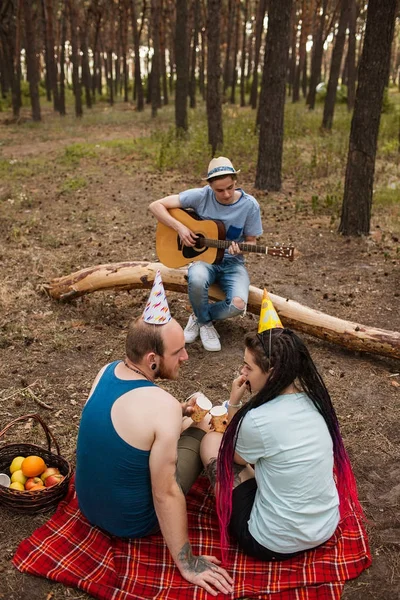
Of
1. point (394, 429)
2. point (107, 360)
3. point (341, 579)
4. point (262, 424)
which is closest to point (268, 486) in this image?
point (262, 424)

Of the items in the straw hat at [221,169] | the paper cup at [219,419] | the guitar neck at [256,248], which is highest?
the straw hat at [221,169]

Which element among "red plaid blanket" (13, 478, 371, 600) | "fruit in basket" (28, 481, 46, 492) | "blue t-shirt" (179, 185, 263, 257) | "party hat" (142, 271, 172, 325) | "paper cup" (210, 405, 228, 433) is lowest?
"red plaid blanket" (13, 478, 371, 600)

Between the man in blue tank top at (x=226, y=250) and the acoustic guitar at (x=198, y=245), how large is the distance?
2.1 inches

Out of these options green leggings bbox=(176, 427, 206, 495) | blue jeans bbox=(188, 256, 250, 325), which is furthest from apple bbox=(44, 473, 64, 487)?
blue jeans bbox=(188, 256, 250, 325)

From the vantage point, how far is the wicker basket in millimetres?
3227

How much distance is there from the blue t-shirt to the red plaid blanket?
290 centimetres

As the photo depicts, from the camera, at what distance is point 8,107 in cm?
2447

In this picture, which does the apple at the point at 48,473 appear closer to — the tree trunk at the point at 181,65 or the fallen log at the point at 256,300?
the fallen log at the point at 256,300

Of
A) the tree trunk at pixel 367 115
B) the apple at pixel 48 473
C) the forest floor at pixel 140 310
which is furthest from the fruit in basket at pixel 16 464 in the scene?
the tree trunk at pixel 367 115

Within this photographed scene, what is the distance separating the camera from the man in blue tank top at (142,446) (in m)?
2.66

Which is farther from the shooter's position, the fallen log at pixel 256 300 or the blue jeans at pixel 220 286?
the blue jeans at pixel 220 286

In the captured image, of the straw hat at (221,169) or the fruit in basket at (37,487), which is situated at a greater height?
the straw hat at (221,169)

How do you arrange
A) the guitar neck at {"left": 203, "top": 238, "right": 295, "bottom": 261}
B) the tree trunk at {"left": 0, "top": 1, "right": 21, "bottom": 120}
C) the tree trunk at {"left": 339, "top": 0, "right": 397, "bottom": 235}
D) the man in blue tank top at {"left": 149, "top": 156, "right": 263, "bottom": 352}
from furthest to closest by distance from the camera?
the tree trunk at {"left": 0, "top": 1, "right": 21, "bottom": 120}
the tree trunk at {"left": 339, "top": 0, "right": 397, "bottom": 235}
the man in blue tank top at {"left": 149, "top": 156, "right": 263, "bottom": 352}
the guitar neck at {"left": 203, "top": 238, "right": 295, "bottom": 261}

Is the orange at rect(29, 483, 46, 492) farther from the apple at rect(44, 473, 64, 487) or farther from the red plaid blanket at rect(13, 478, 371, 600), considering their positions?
the red plaid blanket at rect(13, 478, 371, 600)
